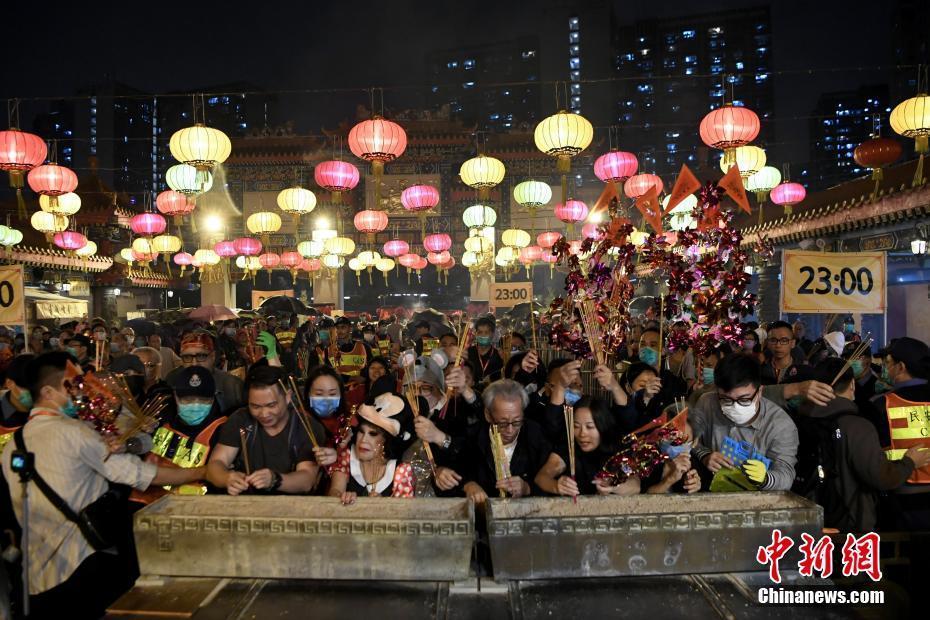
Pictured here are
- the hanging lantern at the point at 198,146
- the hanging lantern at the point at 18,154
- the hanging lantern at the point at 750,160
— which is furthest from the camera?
the hanging lantern at the point at 750,160

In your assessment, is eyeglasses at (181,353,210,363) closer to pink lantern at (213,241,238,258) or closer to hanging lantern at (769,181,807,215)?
hanging lantern at (769,181,807,215)

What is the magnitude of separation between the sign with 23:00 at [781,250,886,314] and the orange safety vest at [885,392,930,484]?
2.11m

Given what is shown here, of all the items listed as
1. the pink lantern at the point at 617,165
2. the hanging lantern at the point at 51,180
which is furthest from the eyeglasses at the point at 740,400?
the hanging lantern at the point at 51,180

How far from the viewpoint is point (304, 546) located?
7.07 ft

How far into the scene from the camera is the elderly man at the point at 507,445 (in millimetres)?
2916

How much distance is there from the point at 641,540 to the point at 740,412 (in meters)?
1.27

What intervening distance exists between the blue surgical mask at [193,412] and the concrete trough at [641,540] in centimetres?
225

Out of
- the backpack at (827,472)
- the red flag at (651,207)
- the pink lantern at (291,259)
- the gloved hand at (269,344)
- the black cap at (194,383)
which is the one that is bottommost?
the backpack at (827,472)

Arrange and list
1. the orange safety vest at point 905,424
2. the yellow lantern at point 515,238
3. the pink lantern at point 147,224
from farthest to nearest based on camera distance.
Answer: the yellow lantern at point 515,238
the pink lantern at point 147,224
the orange safety vest at point 905,424

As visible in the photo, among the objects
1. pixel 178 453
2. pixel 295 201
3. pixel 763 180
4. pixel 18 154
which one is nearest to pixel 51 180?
pixel 18 154

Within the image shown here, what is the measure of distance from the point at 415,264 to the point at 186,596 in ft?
62.1

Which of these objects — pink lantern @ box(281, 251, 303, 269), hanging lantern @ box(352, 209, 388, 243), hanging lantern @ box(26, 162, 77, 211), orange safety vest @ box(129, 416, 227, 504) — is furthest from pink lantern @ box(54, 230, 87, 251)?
orange safety vest @ box(129, 416, 227, 504)

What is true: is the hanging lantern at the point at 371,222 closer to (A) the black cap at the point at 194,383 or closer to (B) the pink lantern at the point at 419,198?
(B) the pink lantern at the point at 419,198

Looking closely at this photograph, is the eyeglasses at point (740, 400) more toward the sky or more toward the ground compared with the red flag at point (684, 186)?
more toward the ground
